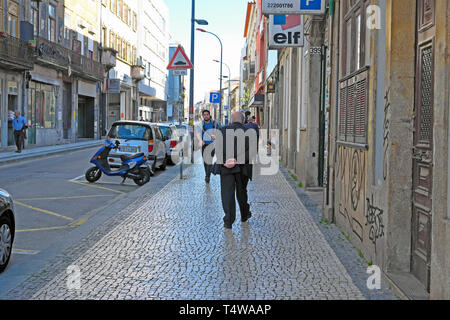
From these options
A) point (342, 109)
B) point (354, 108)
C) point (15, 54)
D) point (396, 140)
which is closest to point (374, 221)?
point (396, 140)

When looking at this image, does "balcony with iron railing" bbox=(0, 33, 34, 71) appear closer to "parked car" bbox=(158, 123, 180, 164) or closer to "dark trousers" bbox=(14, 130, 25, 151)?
"dark trousers" bbox=(14, 130, 25, 151)

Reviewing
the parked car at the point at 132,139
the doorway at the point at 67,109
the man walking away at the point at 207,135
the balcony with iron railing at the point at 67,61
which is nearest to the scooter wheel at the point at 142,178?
the parked car at the point at 132,139

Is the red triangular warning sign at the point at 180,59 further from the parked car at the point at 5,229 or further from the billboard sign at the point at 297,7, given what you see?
the parked car at the point at 5,229

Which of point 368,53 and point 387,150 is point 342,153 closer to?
point 368,53

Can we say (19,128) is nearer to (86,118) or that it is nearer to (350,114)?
(86,118)

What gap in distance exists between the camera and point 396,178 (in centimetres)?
535

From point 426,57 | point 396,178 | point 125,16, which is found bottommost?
point 396,178

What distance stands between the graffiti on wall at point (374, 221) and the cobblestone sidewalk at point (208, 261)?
0.49 metres

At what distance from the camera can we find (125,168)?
14.8 m

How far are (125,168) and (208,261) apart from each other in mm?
8988
